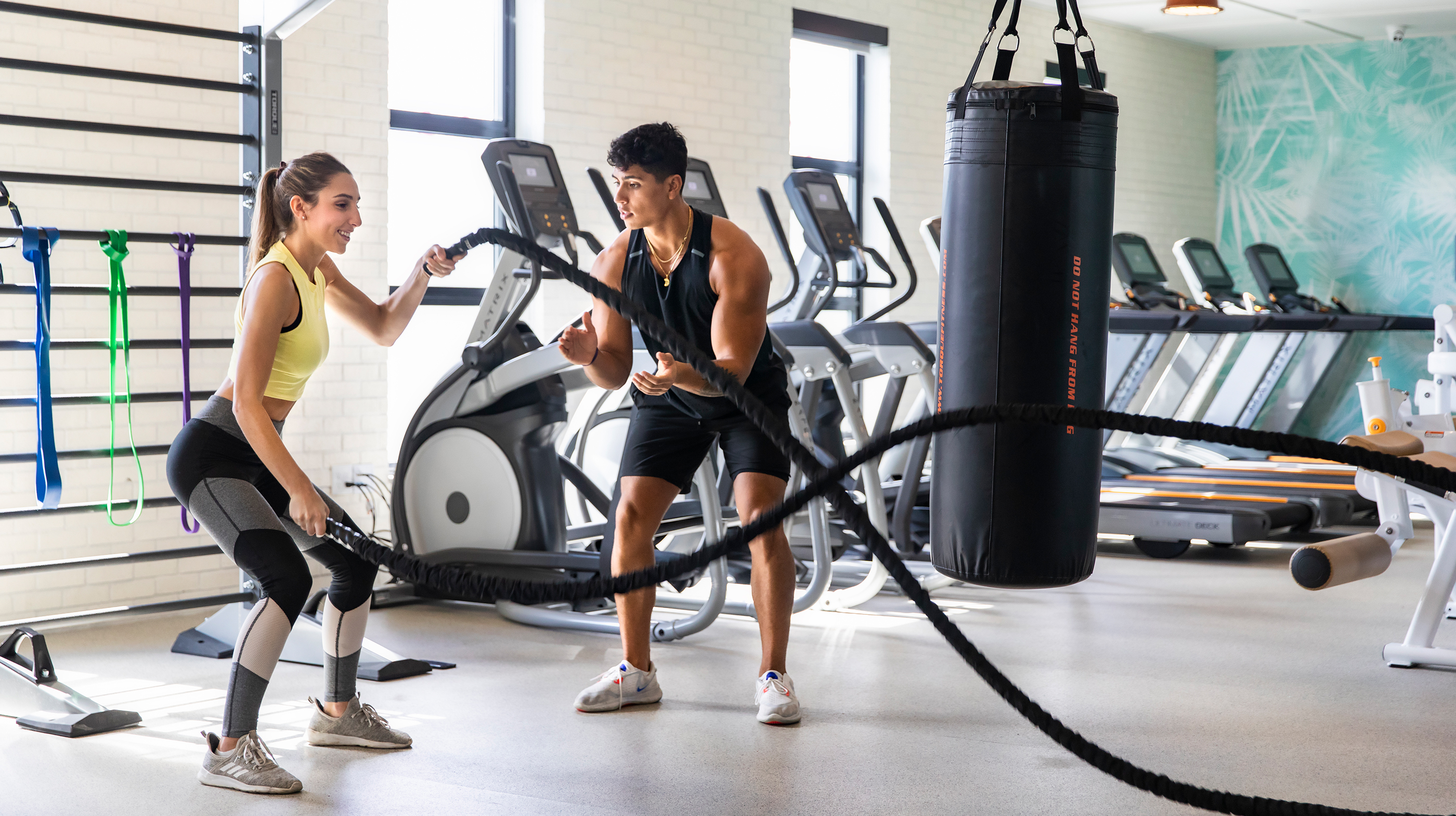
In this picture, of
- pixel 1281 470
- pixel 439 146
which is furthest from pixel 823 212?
pixel 1281 470

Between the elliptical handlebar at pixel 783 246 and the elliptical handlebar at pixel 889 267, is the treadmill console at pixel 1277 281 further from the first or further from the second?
the elliptical handlebar at pixel 783 246


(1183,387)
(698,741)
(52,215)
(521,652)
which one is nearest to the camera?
(698,741)

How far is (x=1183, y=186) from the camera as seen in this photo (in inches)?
416

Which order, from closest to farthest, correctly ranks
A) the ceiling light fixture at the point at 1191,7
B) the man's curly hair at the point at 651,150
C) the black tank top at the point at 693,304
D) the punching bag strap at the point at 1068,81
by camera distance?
the punching bag strap at the point at 1068,81 < the man's curly hair at the point at 651,150 < the black tank top at the point at 693,304 < the ceiling light fixture at the point at 1191,7

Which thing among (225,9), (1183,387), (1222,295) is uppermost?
(225,9)

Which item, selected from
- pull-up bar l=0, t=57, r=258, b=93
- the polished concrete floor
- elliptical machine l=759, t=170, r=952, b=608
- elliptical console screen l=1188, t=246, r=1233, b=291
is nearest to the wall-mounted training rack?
pull-up bar l=0, t=57, r=258, b=93

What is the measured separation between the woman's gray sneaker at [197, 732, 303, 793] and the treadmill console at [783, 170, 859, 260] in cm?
329

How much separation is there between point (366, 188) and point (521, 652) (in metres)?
2.14

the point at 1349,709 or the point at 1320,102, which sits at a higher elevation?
the point at 1320,102

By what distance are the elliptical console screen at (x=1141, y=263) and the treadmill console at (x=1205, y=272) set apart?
21 centimetres

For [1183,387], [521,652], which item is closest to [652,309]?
[521,652]

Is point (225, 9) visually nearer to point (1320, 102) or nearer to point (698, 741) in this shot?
point (698, 741)

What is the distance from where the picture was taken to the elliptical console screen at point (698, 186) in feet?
18.2

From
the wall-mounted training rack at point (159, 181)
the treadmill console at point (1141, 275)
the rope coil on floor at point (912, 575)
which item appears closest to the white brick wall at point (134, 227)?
the wall-mounted training rack at point (159, 181)
